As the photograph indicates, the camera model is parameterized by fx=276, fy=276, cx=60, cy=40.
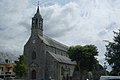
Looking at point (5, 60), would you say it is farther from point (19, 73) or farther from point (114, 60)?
point (114, 60)

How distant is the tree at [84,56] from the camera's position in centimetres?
8150

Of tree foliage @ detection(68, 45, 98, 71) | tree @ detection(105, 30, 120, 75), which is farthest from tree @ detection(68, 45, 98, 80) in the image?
tree @ detection(105, 30, 120, 75)

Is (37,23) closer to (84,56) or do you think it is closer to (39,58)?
(39,58)

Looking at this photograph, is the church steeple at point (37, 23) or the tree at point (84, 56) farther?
the church steeple at point (37, 23)

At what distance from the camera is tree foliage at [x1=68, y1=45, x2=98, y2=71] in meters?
81.5

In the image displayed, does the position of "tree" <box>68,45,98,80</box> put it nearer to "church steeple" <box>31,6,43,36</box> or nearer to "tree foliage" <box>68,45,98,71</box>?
"tree foliage" <box>68,45,98,71</box>

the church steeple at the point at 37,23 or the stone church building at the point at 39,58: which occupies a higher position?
the church steeple at the point at 37,23

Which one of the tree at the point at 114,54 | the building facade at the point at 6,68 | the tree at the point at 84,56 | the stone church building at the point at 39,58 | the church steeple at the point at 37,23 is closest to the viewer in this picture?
the tree at the point at 114,54

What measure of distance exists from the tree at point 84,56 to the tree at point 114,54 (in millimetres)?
37114

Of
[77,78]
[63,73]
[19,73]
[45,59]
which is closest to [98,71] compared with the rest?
[77,78]

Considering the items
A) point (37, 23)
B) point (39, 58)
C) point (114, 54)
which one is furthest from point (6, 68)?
point (114, 54)

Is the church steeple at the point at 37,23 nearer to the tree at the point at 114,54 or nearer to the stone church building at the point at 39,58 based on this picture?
the stone church building at the point at 39,58

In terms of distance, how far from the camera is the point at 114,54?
4291cm

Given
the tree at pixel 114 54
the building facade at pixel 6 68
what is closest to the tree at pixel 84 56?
the building facade at pixel 6 68
